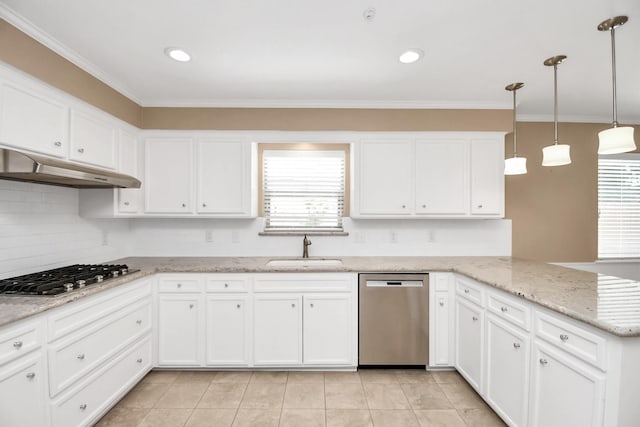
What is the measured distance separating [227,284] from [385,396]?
1584 mm

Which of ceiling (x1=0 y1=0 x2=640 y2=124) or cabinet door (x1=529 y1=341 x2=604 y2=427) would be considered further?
ceiling (x1=0 y1=0 x2=640 y2=124)

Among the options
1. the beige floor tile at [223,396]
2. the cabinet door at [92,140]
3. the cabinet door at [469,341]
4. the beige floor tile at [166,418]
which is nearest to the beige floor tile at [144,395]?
the beige floor tile at [166,418]

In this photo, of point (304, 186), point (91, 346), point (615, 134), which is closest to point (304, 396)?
point (91, 346)

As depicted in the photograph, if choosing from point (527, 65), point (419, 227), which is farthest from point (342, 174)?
point (527, 65)

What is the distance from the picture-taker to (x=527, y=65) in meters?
2.23

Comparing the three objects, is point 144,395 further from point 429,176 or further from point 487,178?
point 487,178

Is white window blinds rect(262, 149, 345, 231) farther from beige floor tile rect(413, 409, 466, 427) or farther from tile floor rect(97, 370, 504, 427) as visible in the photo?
beige floor tile rect(413, 409, 466, 427)

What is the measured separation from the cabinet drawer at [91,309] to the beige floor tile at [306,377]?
143 cm

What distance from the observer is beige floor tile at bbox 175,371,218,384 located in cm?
244

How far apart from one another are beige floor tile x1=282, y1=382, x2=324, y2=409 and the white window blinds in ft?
5.05

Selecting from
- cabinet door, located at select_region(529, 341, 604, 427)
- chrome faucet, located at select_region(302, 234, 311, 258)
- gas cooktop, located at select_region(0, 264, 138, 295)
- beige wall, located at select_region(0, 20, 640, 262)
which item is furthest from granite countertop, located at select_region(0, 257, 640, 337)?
beige wall, located at select_region(0, 20, 640, 262)

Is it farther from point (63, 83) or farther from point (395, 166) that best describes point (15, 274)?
point (395, 166)

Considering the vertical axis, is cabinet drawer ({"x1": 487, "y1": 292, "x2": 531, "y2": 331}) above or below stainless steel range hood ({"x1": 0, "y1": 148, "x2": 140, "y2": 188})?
below

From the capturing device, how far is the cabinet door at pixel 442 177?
2.95 metres
